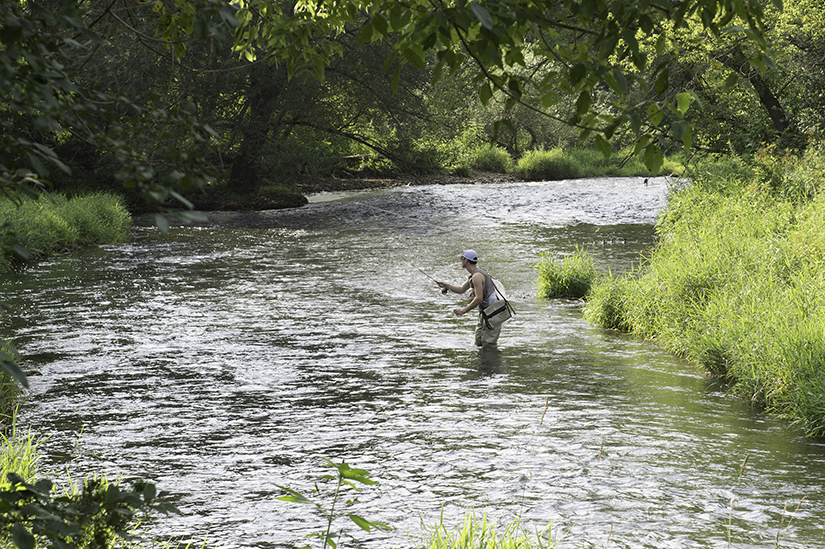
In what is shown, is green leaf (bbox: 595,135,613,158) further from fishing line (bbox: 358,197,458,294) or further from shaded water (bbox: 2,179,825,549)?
fishing line (bbox: 358,197,458,294)

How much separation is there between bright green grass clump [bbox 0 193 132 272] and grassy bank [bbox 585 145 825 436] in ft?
43.6

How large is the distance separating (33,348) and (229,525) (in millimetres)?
6818

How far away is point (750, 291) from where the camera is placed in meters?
10.6

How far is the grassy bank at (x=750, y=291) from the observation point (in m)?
8.70

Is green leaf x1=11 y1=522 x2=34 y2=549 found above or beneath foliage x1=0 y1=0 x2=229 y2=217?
beneath

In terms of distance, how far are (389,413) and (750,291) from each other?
5250 mm

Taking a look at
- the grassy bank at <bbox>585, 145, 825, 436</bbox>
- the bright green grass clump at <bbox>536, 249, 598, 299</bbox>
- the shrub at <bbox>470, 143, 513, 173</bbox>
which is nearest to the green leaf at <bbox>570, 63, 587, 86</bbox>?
the grassy bank at <bbox>585, 145, 825, 436</bbox>

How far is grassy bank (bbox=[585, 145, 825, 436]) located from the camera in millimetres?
8695

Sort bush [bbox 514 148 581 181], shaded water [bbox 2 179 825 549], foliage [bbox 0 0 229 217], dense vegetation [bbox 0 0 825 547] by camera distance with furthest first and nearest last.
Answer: bush [bbox 514 148 581 181]
shaded water [bbox 2 179 825 549]
dense vegetation [bbox 0 0 825 547]
foliage [bbox 0 0 229 217]

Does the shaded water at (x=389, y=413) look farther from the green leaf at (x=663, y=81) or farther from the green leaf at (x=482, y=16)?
the green leaf at (x=482, y=16)

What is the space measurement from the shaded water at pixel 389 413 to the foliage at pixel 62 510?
357 cm

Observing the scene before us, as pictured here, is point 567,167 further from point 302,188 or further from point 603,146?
point 603,146

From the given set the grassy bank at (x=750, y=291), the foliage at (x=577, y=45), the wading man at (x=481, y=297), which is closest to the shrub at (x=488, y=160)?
the grassy bank at (x=750, y=291)

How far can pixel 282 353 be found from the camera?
11.6 meters
